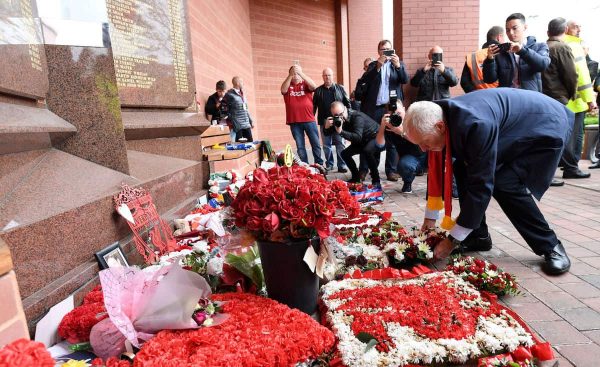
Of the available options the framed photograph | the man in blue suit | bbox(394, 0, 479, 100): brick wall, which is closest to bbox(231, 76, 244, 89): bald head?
bbox(394, 0, 479, 100): brick wall

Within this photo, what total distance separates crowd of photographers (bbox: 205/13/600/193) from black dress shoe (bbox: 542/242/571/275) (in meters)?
2.46

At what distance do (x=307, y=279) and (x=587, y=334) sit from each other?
127cm

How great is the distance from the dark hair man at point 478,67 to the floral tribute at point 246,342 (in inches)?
174

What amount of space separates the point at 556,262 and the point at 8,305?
2.72m

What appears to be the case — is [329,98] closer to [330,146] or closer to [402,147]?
[330,146]

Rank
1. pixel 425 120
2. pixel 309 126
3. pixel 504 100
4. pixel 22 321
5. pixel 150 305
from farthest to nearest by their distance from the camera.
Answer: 1. pixel 309 126
2. pixel 504 100
3. pixel 425 120
4. pixel 150 305
5. pixel 22 321

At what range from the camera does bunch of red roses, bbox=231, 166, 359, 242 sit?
1592 mm

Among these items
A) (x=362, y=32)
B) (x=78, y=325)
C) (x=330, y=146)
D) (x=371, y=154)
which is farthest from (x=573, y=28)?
(x=362, y=32)

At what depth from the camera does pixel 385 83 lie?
5.84 metres

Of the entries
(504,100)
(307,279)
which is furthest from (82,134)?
(504,100)

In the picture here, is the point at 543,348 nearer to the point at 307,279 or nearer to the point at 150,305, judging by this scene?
the point at 307,279

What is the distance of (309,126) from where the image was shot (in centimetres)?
716

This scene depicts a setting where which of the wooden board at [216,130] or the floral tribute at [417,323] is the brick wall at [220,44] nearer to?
the wooden board at [216,130]

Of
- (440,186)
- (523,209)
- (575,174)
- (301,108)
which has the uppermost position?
(301,108)
